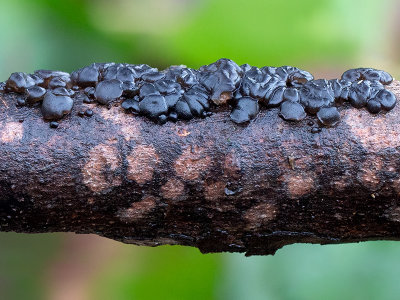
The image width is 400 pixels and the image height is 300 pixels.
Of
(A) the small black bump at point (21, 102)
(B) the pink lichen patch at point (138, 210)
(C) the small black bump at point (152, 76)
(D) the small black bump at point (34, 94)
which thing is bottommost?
(B) the pink lichen patch at point (138, 210)

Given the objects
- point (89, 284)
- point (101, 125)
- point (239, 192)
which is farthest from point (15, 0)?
point (239, 192)

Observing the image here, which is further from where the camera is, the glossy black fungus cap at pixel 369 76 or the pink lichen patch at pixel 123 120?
the glossy black fungus cap at pixel 369 76

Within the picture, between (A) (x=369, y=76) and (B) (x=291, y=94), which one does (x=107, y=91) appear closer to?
(B) (x=291, y=94)

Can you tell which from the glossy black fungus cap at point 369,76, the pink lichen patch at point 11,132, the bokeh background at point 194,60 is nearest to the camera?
the pink lichen patch at point 11,132

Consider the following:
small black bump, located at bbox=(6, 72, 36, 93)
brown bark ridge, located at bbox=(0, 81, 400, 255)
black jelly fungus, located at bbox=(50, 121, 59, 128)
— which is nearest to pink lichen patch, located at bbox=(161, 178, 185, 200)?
brown bark ridge, located at bbox=(0, 81, 400, 255)

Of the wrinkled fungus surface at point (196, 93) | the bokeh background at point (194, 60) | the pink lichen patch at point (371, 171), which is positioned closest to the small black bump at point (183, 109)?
the wrinkled fungus surface at point (196, 93)

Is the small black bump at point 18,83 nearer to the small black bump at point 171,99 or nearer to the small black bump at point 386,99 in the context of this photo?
the small black bump at point 171,99

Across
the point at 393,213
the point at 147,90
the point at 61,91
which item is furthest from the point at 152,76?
the point at 393,213
